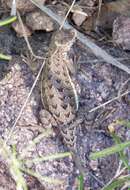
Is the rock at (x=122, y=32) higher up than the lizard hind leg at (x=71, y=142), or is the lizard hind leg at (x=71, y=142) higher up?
the rock at (x=122, y=32)

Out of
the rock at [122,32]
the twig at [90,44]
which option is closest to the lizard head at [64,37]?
the twig at [90,44]

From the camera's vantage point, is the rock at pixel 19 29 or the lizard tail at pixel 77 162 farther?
the rock at pixel 19 29

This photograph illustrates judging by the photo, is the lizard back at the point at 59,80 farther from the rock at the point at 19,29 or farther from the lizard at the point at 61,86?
the rock at the point at 19,29

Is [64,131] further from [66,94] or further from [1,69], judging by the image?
[1,69]

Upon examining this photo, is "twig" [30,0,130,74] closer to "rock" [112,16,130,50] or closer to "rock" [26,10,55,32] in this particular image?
"rock" [26,10,55,32]

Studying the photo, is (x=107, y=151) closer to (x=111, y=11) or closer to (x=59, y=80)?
(x=59, y=80)

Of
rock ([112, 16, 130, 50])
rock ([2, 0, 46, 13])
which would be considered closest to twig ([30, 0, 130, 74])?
rock ([2, 0, 46, 13])
